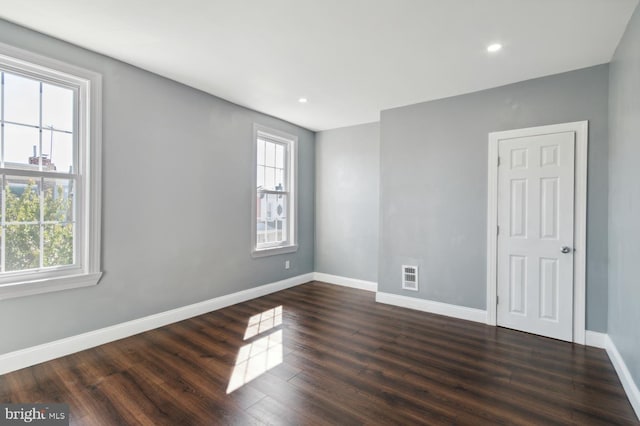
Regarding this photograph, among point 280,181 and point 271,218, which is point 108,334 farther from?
point 280,181

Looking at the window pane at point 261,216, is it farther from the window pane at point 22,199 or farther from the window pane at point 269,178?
the window pane at point 22,199

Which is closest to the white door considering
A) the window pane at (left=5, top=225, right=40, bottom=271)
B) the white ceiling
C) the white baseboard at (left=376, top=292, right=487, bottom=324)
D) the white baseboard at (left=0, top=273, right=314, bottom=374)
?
the white baseboard at (left=376, top=292, right=487, bottom=324)

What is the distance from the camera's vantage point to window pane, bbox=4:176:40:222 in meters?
2.42

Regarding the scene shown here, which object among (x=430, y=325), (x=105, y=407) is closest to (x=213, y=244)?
(x=105, y=407)

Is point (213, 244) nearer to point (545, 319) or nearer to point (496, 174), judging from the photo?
point (496, 174)

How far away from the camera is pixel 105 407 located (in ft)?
6.53

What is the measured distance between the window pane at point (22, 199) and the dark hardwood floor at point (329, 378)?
121cm

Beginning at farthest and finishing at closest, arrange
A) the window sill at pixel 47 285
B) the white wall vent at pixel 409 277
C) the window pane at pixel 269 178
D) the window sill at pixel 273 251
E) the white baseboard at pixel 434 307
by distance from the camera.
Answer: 1. the window pane at pixel 269 178
2. the window sill at pixel 273 251
3. the white wall vent at pixel 409 277
4. the white baseboard at pixel 434 307
5. the window sill at pixel 47 285

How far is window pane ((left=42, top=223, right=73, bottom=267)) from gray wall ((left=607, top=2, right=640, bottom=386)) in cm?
439

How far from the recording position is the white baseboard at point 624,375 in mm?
1986

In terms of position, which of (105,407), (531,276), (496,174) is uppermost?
(496,174)

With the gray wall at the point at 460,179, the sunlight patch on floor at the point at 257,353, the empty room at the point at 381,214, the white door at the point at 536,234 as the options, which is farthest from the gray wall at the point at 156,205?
the white door at the point at 536,234

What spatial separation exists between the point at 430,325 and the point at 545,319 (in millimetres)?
1142

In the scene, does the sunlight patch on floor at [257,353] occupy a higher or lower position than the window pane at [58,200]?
lower
